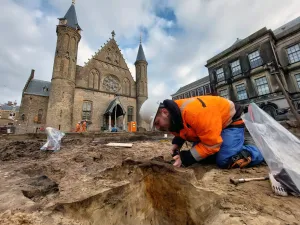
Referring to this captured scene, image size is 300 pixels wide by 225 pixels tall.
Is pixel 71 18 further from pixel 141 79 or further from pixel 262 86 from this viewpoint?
pixel 262 86

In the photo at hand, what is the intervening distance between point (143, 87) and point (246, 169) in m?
20.6

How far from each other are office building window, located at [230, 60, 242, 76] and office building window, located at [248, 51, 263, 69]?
133 cm

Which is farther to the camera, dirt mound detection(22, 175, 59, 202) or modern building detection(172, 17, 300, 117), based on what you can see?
modern building detection(172, 17, 300, 117)

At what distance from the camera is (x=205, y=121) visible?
1.85 meters

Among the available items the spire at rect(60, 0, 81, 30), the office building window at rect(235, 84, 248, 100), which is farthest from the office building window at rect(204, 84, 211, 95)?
the spire at rect(60, 0, 81, 30)

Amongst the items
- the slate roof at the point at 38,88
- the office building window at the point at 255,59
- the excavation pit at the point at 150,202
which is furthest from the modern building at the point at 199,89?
the excavation pit at the point at 150,202

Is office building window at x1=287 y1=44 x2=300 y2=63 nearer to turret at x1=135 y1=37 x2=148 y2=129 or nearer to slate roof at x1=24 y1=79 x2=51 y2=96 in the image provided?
turret at x1=135 y1=37 x2=148 y2=129

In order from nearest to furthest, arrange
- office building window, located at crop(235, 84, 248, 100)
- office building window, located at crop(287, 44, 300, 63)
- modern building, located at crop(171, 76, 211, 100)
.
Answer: office building window, located at crop(287, 44, 300, 63) → office building window, located at crop(235, 84, 248, 100) → modern building, located at crop(171, 76, 211, 100)

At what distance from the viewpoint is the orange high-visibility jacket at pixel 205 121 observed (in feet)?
6.11

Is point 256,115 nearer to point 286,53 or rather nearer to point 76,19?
point 286,53

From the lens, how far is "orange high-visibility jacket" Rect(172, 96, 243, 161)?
6.11 feet

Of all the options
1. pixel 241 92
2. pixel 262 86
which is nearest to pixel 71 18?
pixel 241 92

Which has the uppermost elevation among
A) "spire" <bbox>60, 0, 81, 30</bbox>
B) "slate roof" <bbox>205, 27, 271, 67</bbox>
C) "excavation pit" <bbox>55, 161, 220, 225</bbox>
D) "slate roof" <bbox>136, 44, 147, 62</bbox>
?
"spire" <bbox>60, 0, 81, 30</bbox>

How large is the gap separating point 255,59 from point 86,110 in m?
20.9
